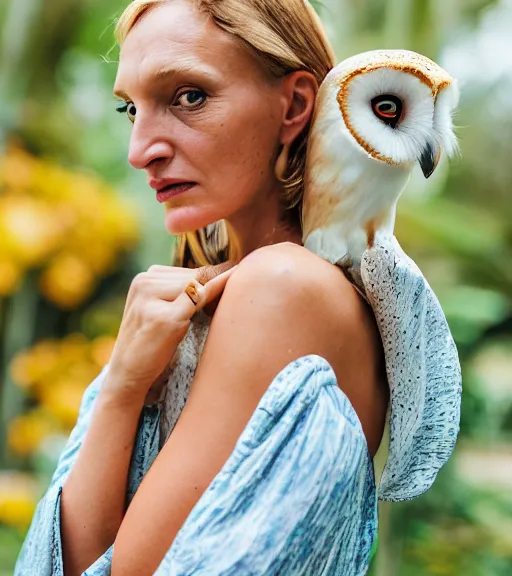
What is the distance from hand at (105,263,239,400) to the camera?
94 cm

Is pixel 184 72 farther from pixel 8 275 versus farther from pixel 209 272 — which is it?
pixel 8 275

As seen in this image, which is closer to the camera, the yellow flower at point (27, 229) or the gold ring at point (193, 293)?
the gold ring at point (193, 293)

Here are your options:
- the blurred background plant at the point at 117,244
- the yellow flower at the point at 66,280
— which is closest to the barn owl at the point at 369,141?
the blurred background plant at the point at 117,244

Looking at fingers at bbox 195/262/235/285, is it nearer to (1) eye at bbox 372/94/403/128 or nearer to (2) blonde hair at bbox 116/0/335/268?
(2) blonde hair at bbox 116/0/335/268

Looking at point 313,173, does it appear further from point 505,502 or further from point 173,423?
point 505,502

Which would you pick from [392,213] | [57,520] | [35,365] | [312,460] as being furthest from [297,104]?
[35,365]

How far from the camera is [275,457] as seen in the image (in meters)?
0.85

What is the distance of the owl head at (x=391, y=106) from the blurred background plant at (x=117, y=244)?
6.10ft

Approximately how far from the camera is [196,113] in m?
0.96

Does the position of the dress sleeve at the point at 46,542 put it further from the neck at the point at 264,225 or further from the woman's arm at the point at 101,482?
the neck at the point at 264,225

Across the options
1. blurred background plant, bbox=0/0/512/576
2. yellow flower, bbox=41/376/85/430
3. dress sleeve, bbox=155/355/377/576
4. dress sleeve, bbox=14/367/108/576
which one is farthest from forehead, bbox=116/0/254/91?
yellow flower, bbox=41/376/85/430

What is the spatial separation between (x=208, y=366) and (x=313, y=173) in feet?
0.89

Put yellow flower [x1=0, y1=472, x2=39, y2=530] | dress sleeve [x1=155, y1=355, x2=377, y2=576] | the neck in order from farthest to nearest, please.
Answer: yellow flower [x1=0, y1=472, x2=39, y2=530] → the neck → dress sleeve [x1=155, y1=355, x2=377, y2=576]

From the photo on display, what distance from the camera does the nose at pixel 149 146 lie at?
979 mm
